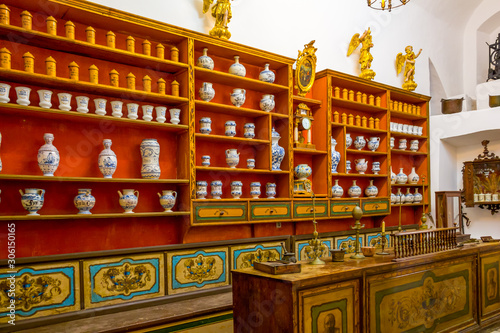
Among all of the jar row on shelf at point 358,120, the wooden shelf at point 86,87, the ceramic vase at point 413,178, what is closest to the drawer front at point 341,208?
the jar row on shelf at point 358,120

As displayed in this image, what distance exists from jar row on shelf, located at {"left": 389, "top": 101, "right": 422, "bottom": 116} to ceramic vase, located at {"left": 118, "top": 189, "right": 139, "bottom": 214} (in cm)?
409

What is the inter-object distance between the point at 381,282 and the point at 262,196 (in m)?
1.96

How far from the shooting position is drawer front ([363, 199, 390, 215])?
5.39 m

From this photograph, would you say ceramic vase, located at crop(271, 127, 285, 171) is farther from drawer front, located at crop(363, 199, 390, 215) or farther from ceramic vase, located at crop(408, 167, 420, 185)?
ceramic vase, located at crop(408, 167, 420, 185)

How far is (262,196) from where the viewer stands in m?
4.63

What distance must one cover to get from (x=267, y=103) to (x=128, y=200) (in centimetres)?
184

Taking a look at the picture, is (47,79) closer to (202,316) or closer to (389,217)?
(202,316)

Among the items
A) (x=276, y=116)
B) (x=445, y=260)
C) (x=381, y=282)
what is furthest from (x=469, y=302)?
(x=276, y=116)

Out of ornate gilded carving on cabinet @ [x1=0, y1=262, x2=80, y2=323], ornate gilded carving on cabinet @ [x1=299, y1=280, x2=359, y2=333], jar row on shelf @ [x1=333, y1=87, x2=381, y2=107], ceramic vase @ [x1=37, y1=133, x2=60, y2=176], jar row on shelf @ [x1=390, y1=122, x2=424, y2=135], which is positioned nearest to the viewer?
ornate gilded carving on cabinet @ [x1=299, y1=280, x2=359, y2=333]

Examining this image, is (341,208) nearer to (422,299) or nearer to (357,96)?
(357,96)

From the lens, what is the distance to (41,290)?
2.92m

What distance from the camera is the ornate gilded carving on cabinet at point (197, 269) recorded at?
3.59 metres

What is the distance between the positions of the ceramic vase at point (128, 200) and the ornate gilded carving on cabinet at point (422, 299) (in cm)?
200

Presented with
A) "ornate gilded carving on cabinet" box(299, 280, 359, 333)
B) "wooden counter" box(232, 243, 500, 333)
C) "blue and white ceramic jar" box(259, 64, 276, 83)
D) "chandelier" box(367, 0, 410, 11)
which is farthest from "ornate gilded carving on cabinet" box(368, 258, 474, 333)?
"chandelier" box(367, 0, 410, 11)
